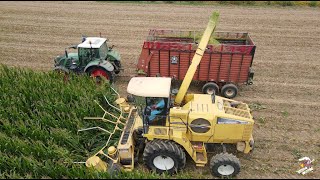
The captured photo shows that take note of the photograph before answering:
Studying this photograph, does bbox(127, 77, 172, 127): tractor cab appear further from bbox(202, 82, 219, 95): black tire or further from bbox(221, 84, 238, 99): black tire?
bbox(221, 84, 238, 99): black tire

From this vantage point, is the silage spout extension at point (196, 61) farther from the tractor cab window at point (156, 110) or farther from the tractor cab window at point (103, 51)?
the tractor cab window at point (103, 51)

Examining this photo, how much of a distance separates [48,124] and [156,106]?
317cm

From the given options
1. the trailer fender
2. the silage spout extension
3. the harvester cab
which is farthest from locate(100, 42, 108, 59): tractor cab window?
the silage spout extension

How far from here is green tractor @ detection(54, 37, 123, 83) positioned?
11820 mm

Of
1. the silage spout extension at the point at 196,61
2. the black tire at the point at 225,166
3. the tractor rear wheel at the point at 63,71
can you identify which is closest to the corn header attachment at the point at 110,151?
the silage spout extension at the point at 196,61

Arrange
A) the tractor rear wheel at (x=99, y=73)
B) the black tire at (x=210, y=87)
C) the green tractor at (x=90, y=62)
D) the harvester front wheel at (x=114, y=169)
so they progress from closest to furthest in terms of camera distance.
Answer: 1. the harvester front wheel at (x=114, y=169)
2. the black tire at (x=210, y=87)
3. the green tractor at (x=90, y=62)
4. the tractor rear wheel at (x=99, y=73)

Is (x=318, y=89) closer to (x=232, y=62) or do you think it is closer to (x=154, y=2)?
(x=232, y=62)

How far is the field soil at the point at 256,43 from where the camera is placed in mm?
8852

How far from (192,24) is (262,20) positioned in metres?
4.84

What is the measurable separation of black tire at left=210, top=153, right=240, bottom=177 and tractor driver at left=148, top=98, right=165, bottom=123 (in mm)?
1689

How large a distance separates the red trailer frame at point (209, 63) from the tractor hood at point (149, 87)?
377cm

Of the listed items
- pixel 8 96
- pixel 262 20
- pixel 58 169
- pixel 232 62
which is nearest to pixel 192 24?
pixel 262 20

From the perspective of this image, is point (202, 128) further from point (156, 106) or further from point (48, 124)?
point (48, 124)

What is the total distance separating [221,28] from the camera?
2023 cm
